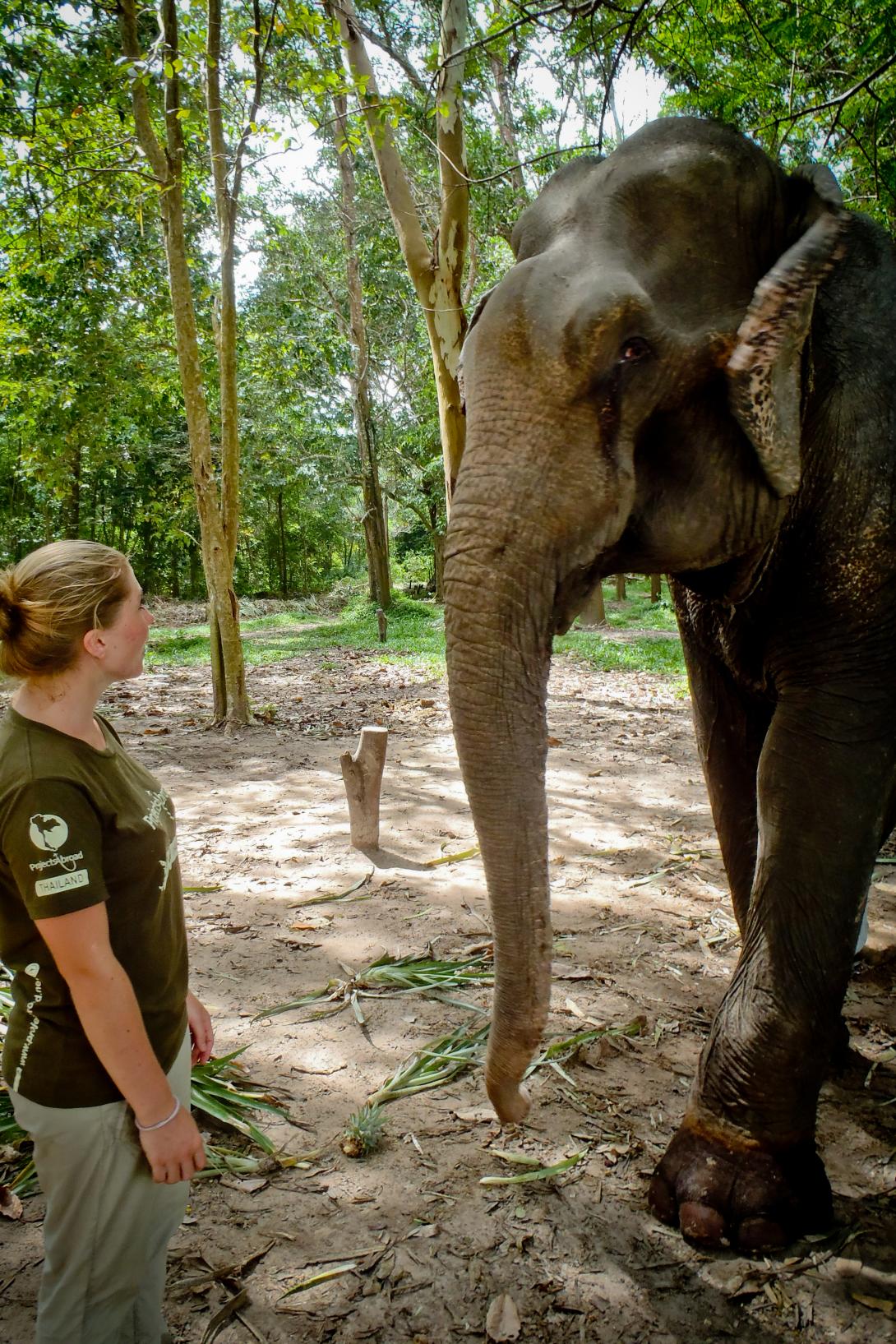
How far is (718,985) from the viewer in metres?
3.63

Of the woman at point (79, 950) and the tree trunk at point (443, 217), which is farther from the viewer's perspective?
the tree trunk at point (443, 217)

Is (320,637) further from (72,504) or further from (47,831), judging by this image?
(47,831)

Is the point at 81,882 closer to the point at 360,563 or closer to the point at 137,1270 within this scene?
the point at 137,1270

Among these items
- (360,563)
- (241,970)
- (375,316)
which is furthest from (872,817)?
(360,563)

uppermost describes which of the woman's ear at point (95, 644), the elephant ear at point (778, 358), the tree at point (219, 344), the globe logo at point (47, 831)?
the tree at point (219, 344)

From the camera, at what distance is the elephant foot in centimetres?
226

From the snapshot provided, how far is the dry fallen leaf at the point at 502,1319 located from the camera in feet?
6.64

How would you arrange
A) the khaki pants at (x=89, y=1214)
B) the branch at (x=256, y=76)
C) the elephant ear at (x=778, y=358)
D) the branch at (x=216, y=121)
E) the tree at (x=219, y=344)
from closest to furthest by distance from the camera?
the khaki pants at (x=89, y=1214) → the elephant ear at (x=778, y=358) → the branch at (x=256, y=76) → the branch at (x=216, y=121) → the tree at (x=219, y=344)

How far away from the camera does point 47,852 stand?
156cm

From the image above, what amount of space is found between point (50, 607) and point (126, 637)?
16 centimetres

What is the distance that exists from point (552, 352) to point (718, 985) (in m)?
2.67

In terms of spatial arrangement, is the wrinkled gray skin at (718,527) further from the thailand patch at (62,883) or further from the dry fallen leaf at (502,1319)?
the thailand patch at (62,883)

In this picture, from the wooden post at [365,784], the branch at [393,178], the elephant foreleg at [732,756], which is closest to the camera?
the elephant foreleg at [732,756]

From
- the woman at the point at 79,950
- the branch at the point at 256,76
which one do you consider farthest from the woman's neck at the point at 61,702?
the branch at the point at 256,76
